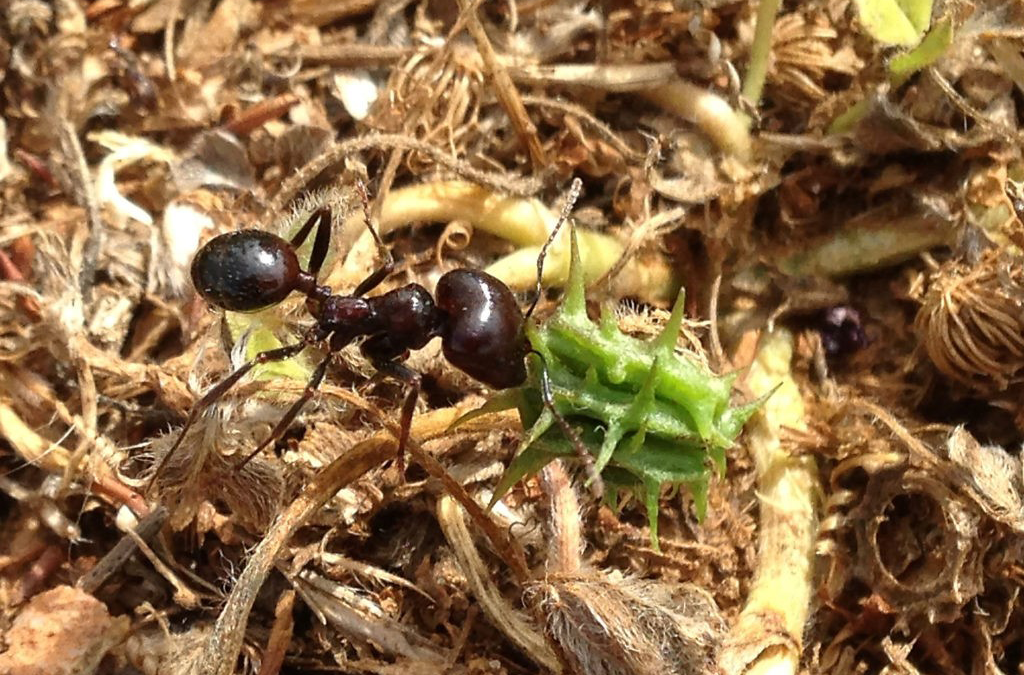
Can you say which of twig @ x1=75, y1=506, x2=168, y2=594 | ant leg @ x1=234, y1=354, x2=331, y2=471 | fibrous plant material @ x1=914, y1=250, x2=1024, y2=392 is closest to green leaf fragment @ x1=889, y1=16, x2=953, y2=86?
fibrous plant material @ x1=914, y1=250, x2=1024, y2=392

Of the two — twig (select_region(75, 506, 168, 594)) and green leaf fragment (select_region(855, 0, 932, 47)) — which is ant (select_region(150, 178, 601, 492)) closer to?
twig (select_region(75, 506, 168, 594))

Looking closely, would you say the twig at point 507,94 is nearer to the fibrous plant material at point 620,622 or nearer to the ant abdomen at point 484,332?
the ant abdomen at point 484,332

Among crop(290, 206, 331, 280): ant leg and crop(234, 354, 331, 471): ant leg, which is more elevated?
crop(290, 206, 331, 280): ant leg

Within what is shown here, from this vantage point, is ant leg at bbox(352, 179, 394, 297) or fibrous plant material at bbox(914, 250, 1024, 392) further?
ant leg at bbox(352, 179, 394, 297)

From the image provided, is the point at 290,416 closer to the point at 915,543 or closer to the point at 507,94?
the point at 507,94

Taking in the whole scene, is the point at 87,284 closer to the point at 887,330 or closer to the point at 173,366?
the point at 173,366

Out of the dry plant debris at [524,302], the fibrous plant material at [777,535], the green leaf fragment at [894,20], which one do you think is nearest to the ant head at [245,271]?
the dry plant debris at [524,302]

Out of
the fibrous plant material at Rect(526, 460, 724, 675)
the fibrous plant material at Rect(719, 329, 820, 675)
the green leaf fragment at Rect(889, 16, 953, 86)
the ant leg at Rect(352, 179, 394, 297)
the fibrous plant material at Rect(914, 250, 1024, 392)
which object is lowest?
the fibrous plant material at Rect(719, 329, 820, 675)

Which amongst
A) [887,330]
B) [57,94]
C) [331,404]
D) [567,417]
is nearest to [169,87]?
[57,94]
